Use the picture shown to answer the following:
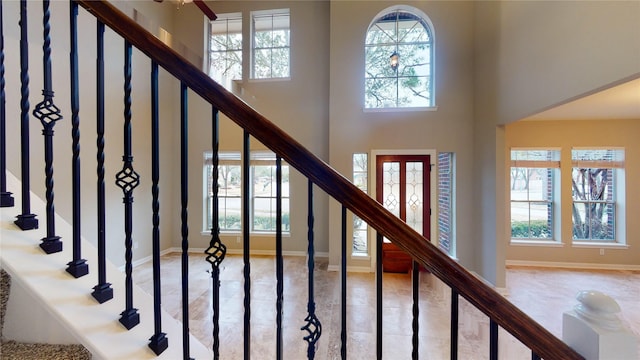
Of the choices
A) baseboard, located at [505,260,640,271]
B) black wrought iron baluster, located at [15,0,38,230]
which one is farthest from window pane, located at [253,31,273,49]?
baseboard, located at [505,260,640,271]

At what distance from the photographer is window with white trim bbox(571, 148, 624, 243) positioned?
16.2 feet

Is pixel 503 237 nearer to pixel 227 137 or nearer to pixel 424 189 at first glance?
pixel 424 189

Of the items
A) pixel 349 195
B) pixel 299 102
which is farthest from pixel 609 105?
pixel 349 195

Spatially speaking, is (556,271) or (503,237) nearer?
Result: (503,237)

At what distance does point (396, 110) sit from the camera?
191 inches

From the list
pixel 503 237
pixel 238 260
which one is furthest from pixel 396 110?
pixel 238 260

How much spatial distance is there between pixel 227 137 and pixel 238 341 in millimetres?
4056

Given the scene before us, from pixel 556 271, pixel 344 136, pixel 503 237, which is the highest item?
pixel 344 136

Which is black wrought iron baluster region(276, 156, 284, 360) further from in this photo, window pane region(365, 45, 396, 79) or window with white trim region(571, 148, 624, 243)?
window with white trim region(571, 148, 624, 243)

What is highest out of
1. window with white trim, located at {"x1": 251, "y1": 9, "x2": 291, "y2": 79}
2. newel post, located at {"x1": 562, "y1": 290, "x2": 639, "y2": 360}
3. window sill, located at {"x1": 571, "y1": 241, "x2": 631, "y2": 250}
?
window with white trim, located at {"x1": 251, "y1": 9, "x2": 291, "y2": 79}

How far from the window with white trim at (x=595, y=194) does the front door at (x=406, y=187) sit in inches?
109

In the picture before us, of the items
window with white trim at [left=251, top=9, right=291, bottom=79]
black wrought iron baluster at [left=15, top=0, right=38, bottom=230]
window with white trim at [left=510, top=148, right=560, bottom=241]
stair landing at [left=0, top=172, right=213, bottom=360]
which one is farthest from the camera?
window with white trim at [left=251, top=9, right=291, bottom=79]

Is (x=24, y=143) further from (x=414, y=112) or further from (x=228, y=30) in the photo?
(x=228, y=30)

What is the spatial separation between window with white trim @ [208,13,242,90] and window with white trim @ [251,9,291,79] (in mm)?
343
